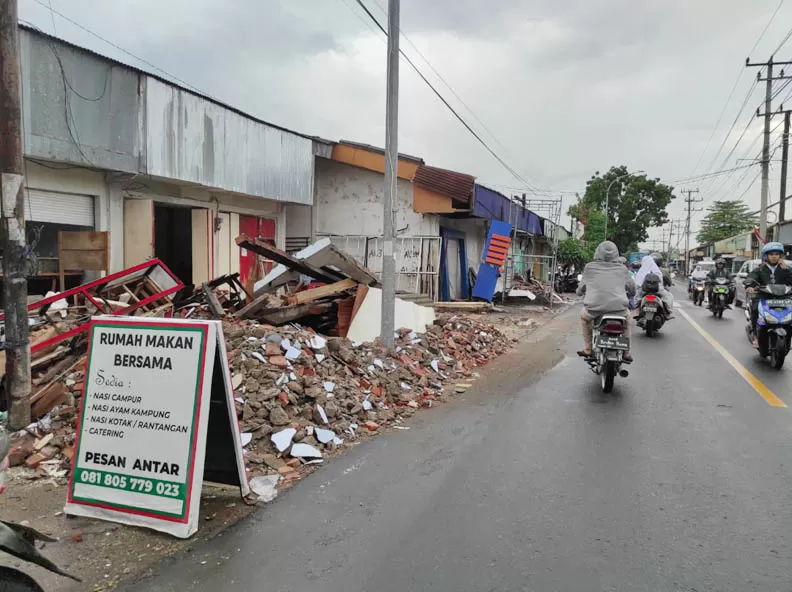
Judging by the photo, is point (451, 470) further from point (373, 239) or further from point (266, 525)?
point (373, 239)

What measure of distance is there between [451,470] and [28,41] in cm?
880

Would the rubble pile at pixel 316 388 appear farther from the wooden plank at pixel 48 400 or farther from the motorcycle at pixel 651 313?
the motorcycle at pixel 651 313

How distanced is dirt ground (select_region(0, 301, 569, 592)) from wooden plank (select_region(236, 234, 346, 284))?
4.92m

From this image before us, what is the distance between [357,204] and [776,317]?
1313cm

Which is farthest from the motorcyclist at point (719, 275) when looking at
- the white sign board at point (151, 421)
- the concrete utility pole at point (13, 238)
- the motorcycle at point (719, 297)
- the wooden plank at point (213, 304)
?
the concrete utility pole at point (13, 238)

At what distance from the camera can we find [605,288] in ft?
25.6

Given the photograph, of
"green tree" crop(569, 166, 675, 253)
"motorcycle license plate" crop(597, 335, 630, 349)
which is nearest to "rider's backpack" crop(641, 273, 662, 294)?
"motorcycle license plate" crop(597, 335, 630, 349)

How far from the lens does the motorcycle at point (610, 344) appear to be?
24.1 ft

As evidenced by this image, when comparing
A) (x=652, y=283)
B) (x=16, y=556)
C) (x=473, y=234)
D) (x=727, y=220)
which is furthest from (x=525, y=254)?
(x=727, y=220)

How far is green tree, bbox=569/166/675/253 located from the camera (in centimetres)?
5291

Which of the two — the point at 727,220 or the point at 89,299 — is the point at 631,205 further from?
the point at 89,299

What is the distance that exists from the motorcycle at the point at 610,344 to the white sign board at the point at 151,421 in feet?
16.3

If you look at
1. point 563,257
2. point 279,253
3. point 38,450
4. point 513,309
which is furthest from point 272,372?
point 563,257

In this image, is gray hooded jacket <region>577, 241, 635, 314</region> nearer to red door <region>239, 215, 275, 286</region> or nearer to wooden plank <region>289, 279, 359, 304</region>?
wooden plank <region>289, 279, 359, 304</region>
